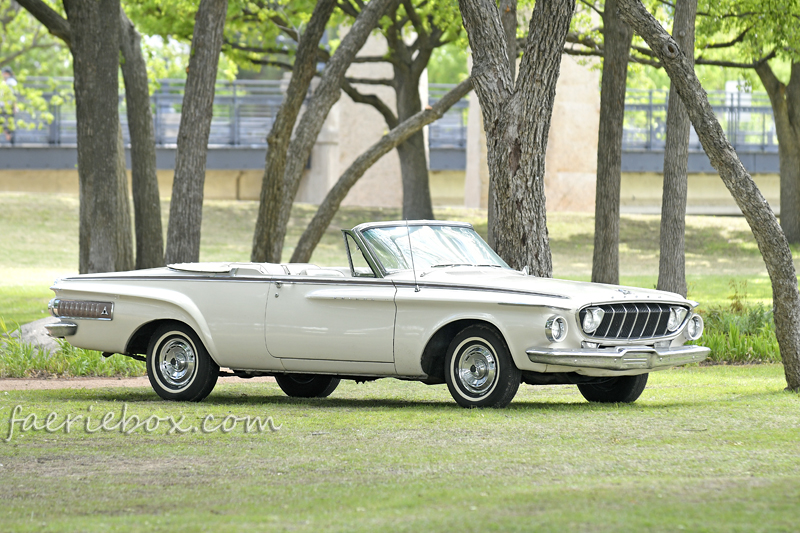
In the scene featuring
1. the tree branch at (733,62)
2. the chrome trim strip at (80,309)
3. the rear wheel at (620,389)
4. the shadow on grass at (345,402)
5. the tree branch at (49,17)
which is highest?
the tree branch at (733,62)

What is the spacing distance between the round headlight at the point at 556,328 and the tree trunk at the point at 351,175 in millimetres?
8994

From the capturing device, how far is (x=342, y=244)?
31.6 metres

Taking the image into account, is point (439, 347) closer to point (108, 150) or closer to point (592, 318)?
point (592, 318)

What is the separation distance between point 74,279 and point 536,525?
6.06 metres

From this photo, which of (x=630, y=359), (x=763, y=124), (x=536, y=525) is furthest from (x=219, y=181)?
(x=536, y=525)

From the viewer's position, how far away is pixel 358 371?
8.51 m

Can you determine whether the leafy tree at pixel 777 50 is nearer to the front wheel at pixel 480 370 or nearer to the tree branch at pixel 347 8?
the tree branch at pixel 347 8

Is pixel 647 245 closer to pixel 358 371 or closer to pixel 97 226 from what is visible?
pixel 97 226

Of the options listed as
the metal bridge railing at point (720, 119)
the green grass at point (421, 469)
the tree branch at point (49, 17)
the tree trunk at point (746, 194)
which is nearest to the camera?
the green grass at point (421, 469)

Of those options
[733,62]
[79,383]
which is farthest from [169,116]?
[79,383]

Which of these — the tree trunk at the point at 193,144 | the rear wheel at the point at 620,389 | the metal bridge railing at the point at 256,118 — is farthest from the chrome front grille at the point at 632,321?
the metal bridge railing at the point at 256,118

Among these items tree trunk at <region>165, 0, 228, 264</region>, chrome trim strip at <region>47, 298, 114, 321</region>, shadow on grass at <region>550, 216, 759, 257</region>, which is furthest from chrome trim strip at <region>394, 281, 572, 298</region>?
shadow on grass at <region>550, 216, 759, 257</region>

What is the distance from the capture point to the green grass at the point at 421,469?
482 centimetres

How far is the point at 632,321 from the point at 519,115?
133 inches
